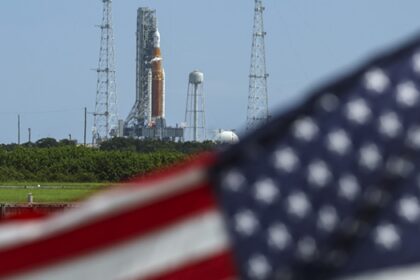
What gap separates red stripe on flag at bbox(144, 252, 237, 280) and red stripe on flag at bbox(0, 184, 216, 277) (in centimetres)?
8

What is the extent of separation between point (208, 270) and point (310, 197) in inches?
9.3

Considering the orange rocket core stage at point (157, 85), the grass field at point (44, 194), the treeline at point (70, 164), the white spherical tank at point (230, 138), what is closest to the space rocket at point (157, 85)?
the orange rocket core stage at point (157, 85)

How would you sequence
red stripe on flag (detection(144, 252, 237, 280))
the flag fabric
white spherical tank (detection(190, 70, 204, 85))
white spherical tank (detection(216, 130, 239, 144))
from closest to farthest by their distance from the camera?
the flag fabric
red stripe on flag (detection(144, 252, 237, 280))
white spherical tank (detection(216, 130, 239, 144))
white spherical tank (detection(190, 70, 204, 85))

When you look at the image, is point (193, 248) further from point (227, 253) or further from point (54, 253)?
point (54, 253)

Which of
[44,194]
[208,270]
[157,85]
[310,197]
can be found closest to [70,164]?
[44,194]

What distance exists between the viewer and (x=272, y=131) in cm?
200

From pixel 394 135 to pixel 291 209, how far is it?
0.69 ft

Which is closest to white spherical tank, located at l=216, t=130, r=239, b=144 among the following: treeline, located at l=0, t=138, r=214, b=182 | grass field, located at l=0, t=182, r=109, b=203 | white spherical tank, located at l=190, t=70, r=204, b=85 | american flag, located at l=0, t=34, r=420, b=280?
american flag, located at l=0, t=34, r=420, b=280

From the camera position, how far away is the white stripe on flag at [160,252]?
6.77 ft

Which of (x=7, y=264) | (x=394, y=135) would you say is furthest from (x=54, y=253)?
(x=394, y=135)

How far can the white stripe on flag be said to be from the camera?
2062 mm

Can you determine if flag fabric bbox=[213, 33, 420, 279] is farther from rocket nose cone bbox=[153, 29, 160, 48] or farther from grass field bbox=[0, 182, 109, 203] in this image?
rocket nose cone bbox=[153, 29, 160, 48]

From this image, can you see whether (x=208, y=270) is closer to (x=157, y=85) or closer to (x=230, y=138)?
(x=230, y=138)

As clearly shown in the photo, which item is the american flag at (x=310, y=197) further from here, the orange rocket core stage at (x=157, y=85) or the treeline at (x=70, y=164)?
the orange rocket core stage at (x=157, y=85)
